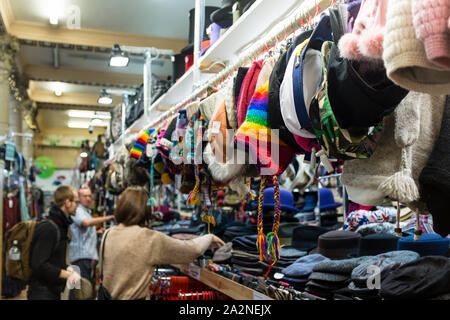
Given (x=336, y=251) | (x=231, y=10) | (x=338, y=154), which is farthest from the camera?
(x=231, y=10)

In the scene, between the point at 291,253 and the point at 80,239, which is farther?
the point at 80,239

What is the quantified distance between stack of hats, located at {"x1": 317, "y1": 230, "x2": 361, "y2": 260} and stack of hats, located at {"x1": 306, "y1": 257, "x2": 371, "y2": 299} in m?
0.25

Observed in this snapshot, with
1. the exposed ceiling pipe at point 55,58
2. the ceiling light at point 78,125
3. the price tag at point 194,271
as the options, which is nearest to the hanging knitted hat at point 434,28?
the price tag at point 194,271

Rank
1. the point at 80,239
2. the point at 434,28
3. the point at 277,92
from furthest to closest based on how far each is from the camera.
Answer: the point at 80,239, the point at 277,92, the point at 434,28

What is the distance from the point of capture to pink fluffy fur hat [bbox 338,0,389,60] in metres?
0.79

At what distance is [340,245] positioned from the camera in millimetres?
1853

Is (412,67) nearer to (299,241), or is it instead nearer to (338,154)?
(338,154)

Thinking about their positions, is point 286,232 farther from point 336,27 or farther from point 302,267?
point 336,27

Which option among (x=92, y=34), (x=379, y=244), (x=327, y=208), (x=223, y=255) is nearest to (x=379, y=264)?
(x=379, y=244)

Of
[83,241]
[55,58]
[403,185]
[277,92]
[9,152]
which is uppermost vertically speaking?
[55,58]

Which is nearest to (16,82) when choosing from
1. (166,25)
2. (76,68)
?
(76,68)

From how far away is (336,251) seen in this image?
185 centimetres

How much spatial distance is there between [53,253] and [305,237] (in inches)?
78.3

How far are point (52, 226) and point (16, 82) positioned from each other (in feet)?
16.8
